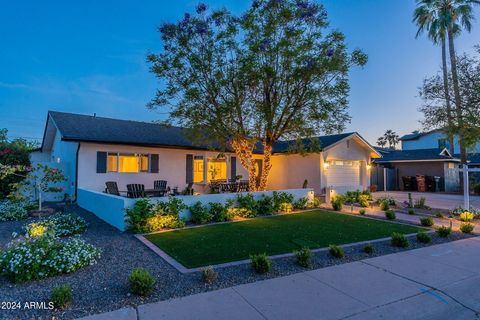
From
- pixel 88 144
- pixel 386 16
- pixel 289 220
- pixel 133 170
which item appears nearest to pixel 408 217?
pixel 289 220

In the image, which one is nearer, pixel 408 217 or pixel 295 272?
pixel 295 272

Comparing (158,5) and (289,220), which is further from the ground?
(158,5)

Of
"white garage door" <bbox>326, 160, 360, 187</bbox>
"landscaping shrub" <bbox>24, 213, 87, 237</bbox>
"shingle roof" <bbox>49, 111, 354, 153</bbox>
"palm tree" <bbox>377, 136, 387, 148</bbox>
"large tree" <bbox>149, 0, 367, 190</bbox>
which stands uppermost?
"palm tree" <bbox>377, 136, 387, 148</bbox>

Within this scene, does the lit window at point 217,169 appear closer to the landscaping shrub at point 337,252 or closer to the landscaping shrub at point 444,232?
the landscaping shrub at point 337,252

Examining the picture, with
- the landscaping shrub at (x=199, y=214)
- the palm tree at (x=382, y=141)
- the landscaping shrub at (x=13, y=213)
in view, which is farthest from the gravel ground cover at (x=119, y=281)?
the palm tree at (x=382, y=141)

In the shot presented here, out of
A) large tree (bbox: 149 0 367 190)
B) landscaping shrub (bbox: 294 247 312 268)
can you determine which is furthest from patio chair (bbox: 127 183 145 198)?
landscaping shrub (bbox: 294 247 312 268)

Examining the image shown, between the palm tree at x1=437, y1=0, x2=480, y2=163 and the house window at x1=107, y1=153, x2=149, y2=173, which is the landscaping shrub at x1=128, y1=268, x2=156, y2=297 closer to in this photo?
the house window at x1=107, y1=153, x2=149, y2=173

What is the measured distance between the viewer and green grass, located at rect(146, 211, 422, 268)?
5.34m

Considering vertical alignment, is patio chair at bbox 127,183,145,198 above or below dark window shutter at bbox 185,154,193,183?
below

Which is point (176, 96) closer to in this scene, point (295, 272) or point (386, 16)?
point (295, 272)

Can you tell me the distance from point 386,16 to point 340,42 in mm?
4905

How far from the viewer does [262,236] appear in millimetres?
6656

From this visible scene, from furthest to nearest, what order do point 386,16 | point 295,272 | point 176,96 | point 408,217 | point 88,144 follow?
point 386,16, point 88,144, point 176,96, point 408,217, point 295,272

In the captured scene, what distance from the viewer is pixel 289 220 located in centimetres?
872
